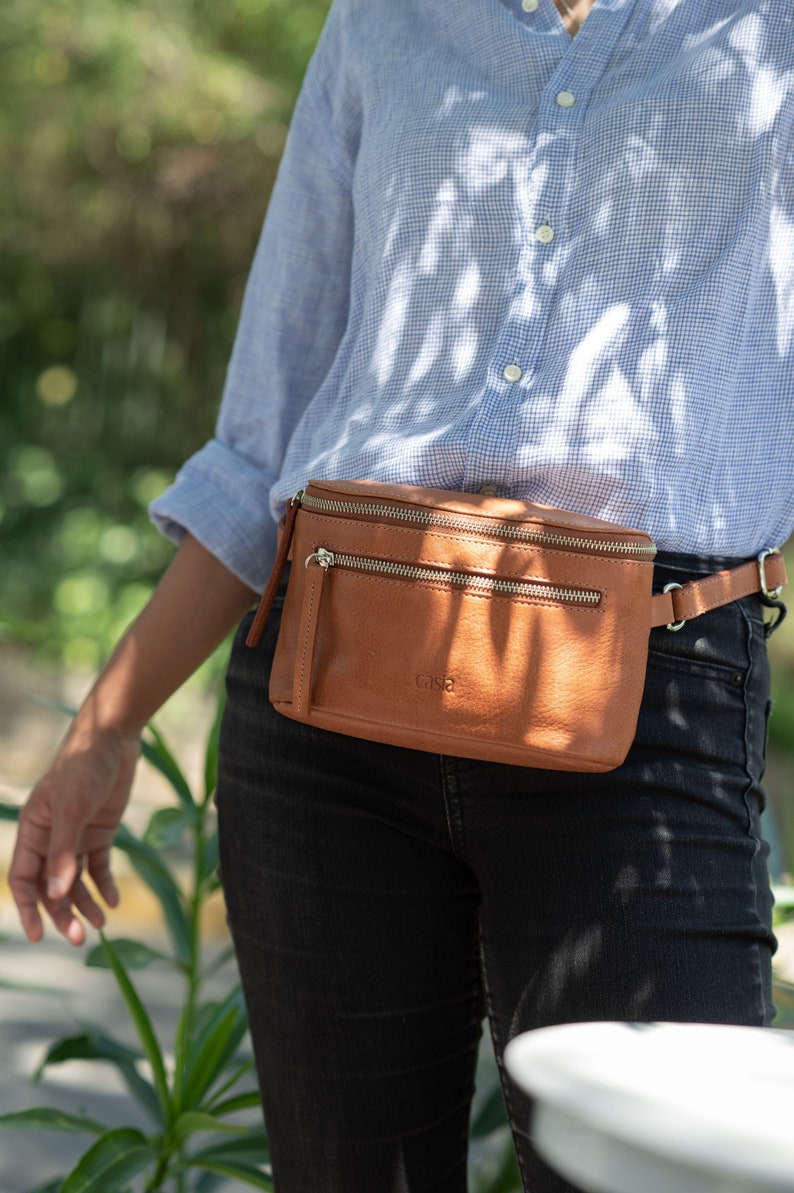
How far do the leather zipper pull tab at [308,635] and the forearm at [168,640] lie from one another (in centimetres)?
28

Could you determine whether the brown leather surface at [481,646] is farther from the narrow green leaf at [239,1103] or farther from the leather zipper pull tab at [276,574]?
the narrow green leaf at [239,1103]

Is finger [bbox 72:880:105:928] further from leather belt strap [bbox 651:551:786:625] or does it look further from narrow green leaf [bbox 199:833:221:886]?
leather belt strap [bbox 651:551:786:625]

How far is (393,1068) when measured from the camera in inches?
42.5

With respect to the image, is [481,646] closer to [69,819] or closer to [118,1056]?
[69,819]

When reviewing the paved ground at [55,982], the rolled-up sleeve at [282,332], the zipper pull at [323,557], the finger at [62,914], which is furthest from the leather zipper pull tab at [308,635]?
the paved ground at [55,982]

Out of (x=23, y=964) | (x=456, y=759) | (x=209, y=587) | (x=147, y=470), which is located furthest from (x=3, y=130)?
(x=456, y=759)

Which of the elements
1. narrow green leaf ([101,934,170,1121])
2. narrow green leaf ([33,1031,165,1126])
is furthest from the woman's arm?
narrow green leaf ([33,1031,165,1126])

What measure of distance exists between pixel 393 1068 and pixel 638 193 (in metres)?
0.76

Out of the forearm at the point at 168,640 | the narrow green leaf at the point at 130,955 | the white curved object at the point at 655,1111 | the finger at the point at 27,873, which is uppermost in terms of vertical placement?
the forearm at the point at 168,640

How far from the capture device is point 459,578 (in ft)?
3.17

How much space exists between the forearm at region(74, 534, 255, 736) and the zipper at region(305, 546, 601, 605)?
0.29 meters

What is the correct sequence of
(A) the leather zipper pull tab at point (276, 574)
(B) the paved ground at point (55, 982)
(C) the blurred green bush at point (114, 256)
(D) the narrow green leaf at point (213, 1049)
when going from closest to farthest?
(A) the leather zipper pull tab at point (276, 574) → (D) the narrow green leaf at point (213, 1049) → (B) the paved ground at point (55, 982) → (C) the blurred green bush at point (114, 256)

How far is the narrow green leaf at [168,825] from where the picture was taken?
1.99 meters

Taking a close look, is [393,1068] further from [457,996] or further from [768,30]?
[768,30]
